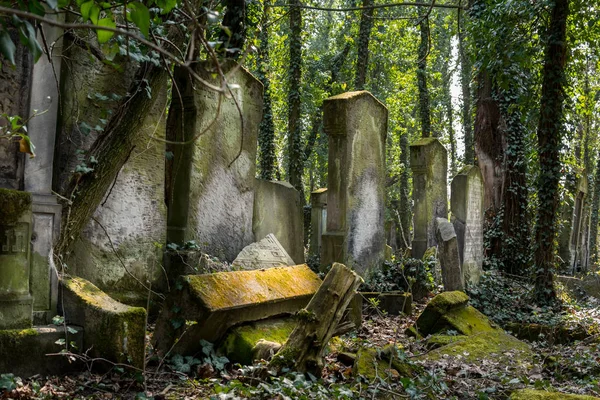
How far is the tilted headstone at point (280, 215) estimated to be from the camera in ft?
26.3

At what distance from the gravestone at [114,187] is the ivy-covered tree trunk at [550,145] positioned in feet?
18.8

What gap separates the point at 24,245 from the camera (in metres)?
3.86

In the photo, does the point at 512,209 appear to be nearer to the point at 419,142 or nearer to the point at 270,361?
the point at 419,142

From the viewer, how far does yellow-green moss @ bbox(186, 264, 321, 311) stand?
453 cm

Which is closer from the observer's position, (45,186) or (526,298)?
(45,186)

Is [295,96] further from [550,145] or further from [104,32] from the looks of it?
[104,32]

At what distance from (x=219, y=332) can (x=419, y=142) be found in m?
7.39

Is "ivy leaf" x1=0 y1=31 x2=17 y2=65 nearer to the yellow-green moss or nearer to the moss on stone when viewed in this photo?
the moss on stone

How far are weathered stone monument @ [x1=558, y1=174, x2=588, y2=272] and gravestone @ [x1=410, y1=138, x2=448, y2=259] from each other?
521cm

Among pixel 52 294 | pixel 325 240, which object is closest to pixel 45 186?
pixel 52 294

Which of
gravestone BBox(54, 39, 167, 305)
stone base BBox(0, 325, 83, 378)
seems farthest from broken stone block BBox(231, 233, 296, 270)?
stone base BBox(0, 325, 83, 378)

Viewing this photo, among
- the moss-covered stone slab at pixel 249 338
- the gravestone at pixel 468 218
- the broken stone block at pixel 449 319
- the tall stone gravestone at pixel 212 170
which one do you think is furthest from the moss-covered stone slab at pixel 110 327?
the gravestone at pixel 468 218

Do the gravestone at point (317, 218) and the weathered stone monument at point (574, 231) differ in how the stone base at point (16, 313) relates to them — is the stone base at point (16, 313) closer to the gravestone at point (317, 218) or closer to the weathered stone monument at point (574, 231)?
the gravestone at point (317, 218)

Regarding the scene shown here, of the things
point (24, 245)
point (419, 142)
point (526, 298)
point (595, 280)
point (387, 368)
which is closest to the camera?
point (24, 245)
